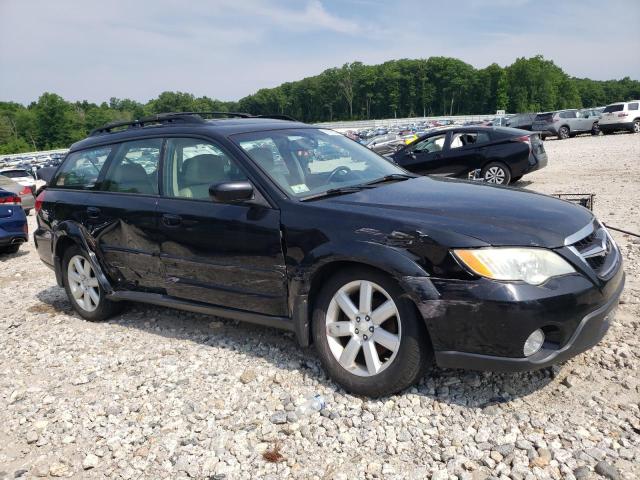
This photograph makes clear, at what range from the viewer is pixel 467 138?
12156 millimetres

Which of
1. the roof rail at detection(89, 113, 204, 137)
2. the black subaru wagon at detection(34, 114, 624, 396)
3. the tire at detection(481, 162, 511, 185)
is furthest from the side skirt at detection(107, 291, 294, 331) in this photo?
the tire at detection(481, 162, 511, 185)

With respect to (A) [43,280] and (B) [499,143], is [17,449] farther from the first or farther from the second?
(B) [499,143]

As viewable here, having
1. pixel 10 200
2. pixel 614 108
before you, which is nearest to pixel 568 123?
pixel 614 108

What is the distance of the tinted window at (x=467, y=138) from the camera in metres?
12.0

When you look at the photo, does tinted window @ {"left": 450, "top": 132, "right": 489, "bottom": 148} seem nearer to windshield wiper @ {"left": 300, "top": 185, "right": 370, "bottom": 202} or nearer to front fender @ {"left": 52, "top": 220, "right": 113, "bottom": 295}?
windshield wiper @ {"left": 300, "top": 185, "right": 370, "bottom": 202}

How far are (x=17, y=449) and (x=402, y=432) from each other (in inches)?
90.5

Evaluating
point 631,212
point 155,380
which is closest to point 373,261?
point 155,380

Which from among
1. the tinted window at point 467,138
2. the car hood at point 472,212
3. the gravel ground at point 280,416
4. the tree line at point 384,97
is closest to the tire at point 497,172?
the tinted window at point 467,138

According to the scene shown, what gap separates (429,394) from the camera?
324 centimetres

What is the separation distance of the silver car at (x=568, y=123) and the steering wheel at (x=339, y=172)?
29.2 meters

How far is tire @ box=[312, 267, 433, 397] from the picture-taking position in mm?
3004

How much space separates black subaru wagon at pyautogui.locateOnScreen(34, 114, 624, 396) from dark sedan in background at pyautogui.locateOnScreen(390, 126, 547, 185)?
25.7ft

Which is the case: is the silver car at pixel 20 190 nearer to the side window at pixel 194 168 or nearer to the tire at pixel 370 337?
the side window at pixel 194 168

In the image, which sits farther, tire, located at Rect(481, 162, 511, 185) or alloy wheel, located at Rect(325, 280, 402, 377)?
tire, located at Rect(481, 162, 511, 185)
